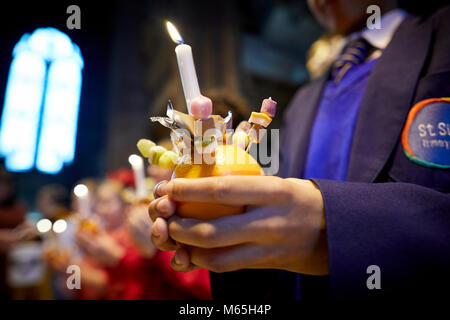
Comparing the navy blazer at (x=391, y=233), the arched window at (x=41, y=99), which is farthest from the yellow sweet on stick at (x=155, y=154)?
the arched window at (x=41, y=99)

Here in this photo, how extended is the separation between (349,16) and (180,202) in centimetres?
101

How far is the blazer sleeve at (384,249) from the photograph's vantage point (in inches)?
15.2

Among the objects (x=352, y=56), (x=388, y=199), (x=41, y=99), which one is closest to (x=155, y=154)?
(x=388, y=199)

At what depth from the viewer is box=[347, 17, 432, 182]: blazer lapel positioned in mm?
618

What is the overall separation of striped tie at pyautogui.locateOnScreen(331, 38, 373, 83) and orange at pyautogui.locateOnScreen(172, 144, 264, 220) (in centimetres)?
67

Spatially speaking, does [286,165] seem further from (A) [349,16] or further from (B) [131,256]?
(B) [131,256]

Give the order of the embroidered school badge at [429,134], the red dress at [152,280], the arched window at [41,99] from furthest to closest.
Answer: the arched window at [41,99], the red dress at [152,280], the embroidered school badge at [429,134]

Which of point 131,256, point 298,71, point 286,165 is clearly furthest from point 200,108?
point 298,71

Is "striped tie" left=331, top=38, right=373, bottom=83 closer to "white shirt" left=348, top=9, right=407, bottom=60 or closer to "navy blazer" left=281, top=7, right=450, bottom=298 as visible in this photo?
"white shirt" left=348, top=9, right=407, bottom=60

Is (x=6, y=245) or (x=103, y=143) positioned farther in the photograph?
(x=103, y=143)

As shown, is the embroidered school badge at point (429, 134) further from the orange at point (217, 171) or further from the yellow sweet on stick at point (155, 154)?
the yellow sweet on stick at point (155, 154)

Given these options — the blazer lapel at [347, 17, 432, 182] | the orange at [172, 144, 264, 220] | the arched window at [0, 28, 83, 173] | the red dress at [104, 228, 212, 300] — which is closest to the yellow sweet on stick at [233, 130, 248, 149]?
the orange at [172, 144, 264, 220]

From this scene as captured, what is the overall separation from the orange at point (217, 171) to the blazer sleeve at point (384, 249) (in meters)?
0.14
